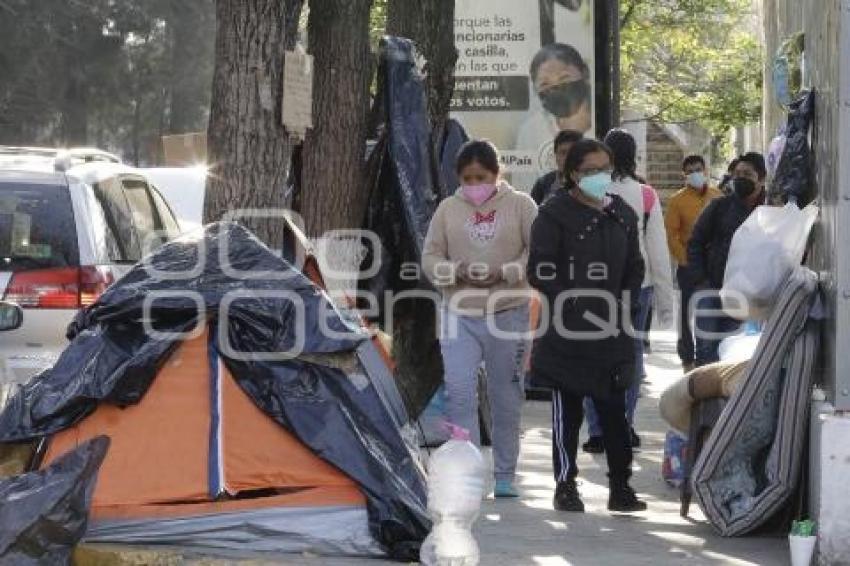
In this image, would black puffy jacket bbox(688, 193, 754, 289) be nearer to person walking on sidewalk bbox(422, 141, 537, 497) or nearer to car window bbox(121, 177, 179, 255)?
person walking on sidewalk bbox(422, 141, 537, 497)

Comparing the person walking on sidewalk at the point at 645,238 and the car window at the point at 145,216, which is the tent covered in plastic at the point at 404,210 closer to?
the person walking on sidewalk at the point at 645,238

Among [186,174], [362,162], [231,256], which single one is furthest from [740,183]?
[186,174]

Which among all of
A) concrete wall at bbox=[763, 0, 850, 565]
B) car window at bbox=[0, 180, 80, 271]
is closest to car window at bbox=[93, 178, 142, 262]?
car window at bbox=[0, 180, 80, 271]

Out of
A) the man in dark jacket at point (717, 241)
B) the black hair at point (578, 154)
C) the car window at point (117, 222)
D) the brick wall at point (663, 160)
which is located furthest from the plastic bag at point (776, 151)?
the brick wall at point (663, 160)

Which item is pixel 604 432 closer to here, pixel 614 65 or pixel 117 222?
pixel 117 222

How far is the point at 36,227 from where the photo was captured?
1045 cm

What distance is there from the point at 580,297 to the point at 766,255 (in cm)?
87

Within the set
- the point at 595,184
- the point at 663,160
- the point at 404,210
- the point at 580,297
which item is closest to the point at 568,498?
the point at 580,297

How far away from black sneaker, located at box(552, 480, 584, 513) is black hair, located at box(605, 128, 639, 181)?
100 inches

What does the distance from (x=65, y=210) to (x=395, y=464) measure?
3740 millimetres

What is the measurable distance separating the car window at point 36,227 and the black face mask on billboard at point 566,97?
6.03 meters

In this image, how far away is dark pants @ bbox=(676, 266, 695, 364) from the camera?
1278 cm

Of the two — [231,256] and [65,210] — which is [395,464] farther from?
[65,210]

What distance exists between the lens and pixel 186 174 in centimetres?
1872
